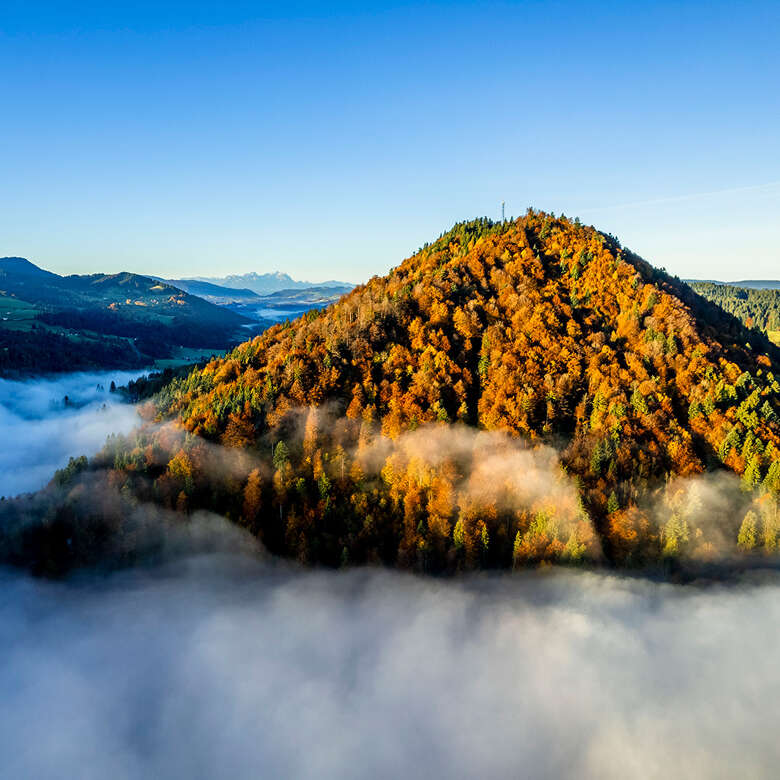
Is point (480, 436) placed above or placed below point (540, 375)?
below

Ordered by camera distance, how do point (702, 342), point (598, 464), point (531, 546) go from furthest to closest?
1. point (702, 342)
2. point (598, 464)
3. point (531, 546)

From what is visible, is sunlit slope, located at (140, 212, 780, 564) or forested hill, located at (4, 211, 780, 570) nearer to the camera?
forested hill, located at (4, 211, 780, 570)

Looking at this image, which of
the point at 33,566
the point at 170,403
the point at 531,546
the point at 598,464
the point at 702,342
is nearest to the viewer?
the point at 531,546

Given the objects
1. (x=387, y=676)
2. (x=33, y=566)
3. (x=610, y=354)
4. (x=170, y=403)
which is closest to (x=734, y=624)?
(x=610, y=354)

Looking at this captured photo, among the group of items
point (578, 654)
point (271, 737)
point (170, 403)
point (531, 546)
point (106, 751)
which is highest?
point (170, 403)

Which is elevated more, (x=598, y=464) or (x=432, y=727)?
(x=598, y=464)

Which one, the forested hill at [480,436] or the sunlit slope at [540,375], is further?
the sunlit slope at [540,375]

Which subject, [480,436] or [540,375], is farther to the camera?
[540,375]

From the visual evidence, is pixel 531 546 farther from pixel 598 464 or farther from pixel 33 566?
pixel 33 566
